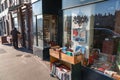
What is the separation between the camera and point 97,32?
142 inches

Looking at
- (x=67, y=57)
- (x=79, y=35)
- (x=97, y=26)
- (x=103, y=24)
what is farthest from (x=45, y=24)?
(x=103, y=24)

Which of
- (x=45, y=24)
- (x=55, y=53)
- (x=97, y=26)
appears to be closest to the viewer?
(x=97, y=26)

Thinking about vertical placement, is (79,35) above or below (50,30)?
below

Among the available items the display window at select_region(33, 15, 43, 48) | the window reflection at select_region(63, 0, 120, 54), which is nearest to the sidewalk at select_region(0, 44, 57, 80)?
the display window at select_region(33, 15, 43, 48)

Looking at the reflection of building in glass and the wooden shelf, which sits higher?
the reflection of building in glass

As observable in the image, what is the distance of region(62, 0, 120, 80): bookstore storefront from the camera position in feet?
10.2

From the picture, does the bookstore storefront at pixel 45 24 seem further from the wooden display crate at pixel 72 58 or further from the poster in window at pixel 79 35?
the wooden display crate at pixel 72 58

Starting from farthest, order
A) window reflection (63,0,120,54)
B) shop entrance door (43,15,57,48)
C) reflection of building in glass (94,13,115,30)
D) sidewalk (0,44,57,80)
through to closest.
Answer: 1. shop entrance door (43,15,57,48)
2. sidewalk (0,44,57,80)
3. reflection of building in glass (94,13,115,30)
4. window reflection (63,0,120,54)

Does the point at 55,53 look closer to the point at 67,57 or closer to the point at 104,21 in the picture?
the point at 67,57

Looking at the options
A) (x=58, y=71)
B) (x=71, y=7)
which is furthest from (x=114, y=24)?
(x=58, y=71)

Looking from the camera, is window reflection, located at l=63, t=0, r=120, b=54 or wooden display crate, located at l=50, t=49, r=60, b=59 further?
wooden display crate, located at l=50, t=49, r=60, b=59

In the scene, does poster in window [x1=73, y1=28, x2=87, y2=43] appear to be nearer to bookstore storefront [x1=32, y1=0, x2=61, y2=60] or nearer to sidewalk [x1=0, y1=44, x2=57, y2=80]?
sidewalk [x1=0, y1=44, x2=57, y2=80]

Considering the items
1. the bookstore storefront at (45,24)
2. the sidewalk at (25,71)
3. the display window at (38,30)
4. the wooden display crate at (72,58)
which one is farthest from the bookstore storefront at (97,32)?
the display window at (38,30)

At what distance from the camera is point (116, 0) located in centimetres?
297
